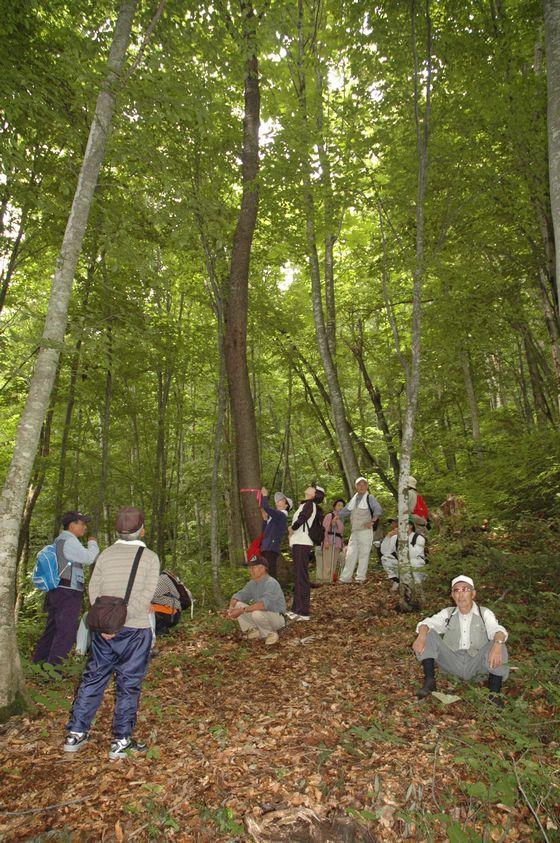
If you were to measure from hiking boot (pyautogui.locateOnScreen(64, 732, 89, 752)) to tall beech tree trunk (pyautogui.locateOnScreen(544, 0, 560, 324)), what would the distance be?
19.8 feet

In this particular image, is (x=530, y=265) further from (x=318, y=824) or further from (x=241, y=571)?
(x=318, y=824)

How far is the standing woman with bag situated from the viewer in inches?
305

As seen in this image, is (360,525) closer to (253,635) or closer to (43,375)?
(253,635)

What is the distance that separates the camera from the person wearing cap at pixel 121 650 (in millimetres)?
3941

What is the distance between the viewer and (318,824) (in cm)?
318

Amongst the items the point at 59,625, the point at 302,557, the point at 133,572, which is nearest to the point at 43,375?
the point at 133,572

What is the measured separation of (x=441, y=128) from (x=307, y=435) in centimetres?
1659

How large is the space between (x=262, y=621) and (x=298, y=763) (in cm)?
314

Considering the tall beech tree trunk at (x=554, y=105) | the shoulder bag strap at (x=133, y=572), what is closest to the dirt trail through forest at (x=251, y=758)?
the shoulder bag strap at (x=133, y=572)

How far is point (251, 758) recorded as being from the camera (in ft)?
12.8

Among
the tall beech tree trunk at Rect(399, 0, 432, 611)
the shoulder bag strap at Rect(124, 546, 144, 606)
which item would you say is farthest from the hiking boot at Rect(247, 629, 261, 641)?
the shoulder bag strap at Rect(124, 546, 144, 606)

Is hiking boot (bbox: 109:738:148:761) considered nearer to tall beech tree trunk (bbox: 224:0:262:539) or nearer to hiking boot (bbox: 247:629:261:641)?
hiking boot (bbox: 247:629:261:641)

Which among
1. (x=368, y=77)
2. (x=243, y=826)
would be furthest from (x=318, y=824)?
(x=368, y=77)

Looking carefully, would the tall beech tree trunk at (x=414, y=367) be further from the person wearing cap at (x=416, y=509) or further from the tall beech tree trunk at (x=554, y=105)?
Answer: the tall beech tree trunk at (x=554, y=105)
